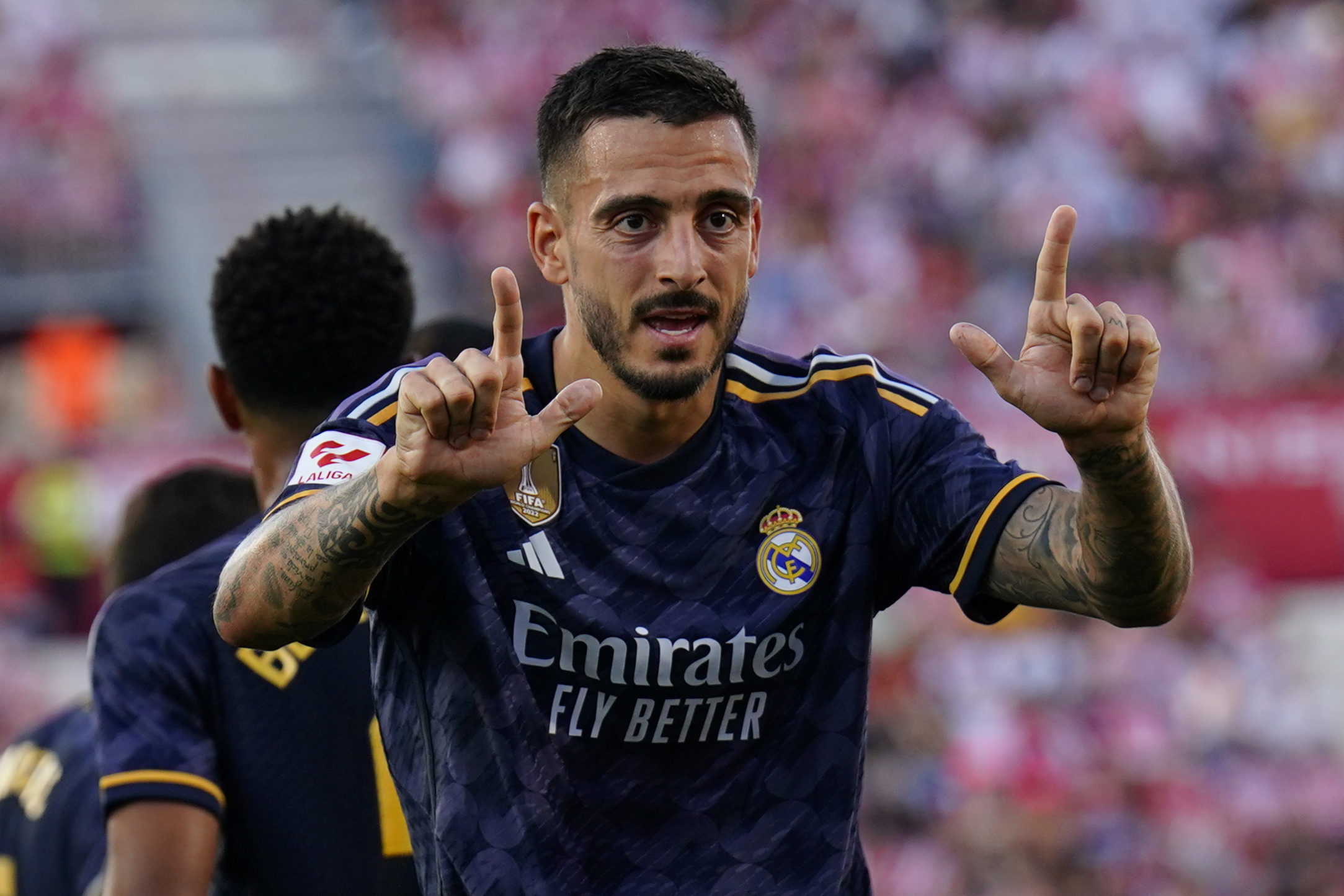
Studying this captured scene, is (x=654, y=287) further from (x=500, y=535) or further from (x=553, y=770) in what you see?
(x=553, y=770)

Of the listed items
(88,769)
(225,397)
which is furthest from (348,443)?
(88,769)

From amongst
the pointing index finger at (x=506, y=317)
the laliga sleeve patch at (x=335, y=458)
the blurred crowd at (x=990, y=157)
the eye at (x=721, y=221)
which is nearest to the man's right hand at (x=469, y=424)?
the pointing index finger at (x=506, y=317)

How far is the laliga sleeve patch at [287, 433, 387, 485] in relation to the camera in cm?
278

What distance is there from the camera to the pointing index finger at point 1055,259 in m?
2.70

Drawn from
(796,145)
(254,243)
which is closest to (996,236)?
(796,145)

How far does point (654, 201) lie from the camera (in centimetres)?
288

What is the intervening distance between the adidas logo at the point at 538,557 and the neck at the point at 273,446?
0.85 meters

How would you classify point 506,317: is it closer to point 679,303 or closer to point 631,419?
point 679,303

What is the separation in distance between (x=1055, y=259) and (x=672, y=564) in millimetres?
764

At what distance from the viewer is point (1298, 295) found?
45.5ft

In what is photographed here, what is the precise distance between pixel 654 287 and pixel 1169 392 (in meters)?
10.2

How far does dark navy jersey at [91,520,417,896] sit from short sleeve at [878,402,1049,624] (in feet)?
3.52

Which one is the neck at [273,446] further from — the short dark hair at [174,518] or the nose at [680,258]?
the nose at [680,258]

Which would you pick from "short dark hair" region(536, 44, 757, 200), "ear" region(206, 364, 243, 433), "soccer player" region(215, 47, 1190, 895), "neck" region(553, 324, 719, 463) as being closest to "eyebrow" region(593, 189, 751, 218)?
"soccer player" region(215, 47, 1190, 895)
